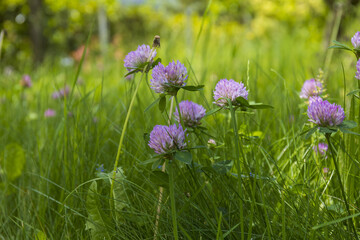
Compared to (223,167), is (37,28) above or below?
above

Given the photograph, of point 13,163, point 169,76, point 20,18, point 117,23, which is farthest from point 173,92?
point 117,23

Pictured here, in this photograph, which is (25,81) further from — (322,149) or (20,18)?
(20,18)

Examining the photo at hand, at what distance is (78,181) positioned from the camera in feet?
3.46

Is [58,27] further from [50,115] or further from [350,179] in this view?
[350,179]

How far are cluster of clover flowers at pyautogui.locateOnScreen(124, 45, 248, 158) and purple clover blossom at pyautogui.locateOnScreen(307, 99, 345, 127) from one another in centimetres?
14

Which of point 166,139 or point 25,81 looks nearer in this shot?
point 166,139

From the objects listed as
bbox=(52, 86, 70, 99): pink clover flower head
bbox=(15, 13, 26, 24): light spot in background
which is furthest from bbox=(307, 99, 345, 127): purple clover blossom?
bbox=(15, 13, 26, 24): light spot in background

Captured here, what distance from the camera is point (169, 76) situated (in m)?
0.71

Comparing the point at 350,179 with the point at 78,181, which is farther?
the point at 78,181

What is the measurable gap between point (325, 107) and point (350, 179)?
32 centimetres

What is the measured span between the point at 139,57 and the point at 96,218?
38 centimetres

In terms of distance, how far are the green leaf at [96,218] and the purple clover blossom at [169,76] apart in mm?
295

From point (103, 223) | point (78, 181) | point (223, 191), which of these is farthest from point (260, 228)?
point (78, 181)

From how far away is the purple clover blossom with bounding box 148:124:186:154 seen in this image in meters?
0.68
